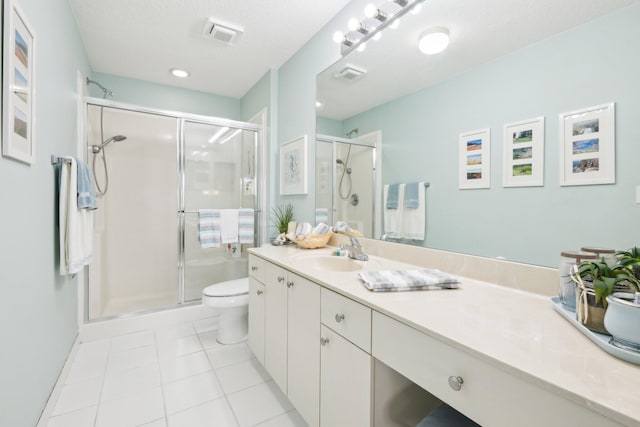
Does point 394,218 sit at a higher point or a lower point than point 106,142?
lower

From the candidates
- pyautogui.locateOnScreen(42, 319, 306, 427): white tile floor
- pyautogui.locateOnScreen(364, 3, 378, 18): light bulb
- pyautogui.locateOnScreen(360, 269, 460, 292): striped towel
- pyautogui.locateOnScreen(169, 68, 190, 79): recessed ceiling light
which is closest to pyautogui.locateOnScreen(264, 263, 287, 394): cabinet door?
pyautogui.locateOnScreen(42, 319, 306, 427): white tile floor

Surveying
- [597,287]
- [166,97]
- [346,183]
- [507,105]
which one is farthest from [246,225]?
[597,287]

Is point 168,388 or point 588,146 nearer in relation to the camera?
point 588,146

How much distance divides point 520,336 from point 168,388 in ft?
6.11

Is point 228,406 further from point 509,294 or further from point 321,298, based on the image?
point 509,294

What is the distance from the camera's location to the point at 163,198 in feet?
9.95

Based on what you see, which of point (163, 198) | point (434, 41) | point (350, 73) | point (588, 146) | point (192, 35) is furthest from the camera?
point (163, 198)

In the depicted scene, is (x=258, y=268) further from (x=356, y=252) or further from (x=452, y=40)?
(x=452, y=40)

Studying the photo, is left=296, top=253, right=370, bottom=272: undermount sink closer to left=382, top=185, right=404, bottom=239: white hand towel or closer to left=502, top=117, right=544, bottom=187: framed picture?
left=382, top=185, right=404, bottom=239: white hand towel

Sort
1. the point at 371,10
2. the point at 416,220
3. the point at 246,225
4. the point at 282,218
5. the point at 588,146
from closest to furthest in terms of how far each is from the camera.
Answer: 1. the point at 588,146
2. the point at 416,220
3. the point at 371,10
4. the point at 282,218
5. the point at 246,225

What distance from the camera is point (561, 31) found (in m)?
0.95

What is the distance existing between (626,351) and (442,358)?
1.16 ft

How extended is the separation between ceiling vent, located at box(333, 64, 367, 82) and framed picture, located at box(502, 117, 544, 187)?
1.00m

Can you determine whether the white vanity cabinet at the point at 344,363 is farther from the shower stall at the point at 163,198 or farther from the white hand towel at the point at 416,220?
the shower stall at the point at 163,198
